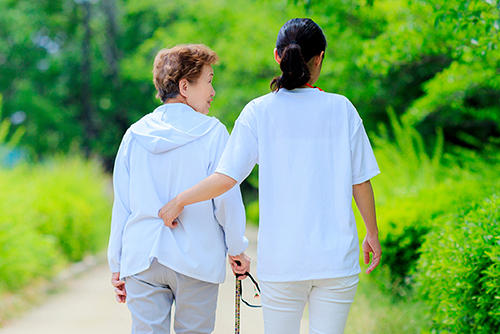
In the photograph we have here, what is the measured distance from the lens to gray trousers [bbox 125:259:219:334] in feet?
8.16

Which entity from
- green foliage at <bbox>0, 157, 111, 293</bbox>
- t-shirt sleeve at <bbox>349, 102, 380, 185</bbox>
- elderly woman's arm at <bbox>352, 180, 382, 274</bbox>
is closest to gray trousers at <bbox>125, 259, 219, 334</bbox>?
elderly woman's arm at <bbox>352, 180, 382, 274</bbox>

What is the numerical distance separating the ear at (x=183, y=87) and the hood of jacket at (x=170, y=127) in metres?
0.06

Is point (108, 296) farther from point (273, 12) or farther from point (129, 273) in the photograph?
point (273, 12)

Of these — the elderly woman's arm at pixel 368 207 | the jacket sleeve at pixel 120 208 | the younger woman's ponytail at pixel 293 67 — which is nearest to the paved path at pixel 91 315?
the jacket sleeve at pixel 120 208

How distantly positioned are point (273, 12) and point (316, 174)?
36.3 ft

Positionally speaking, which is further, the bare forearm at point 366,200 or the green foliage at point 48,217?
the green foliage at point 48,217

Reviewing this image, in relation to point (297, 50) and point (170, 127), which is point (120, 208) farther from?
point (297, 50)

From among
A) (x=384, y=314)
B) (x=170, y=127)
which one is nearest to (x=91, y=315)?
(x=384, y=314)

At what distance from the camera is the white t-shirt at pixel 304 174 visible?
213 centimetres

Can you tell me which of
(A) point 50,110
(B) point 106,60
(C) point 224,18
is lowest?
(A) point 50,110

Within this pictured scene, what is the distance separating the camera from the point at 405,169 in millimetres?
7551

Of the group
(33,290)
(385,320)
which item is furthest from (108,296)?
(385,320)

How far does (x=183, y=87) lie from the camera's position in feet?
8.78

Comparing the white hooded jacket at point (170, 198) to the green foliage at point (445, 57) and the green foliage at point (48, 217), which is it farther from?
the green foliage at point (48, 217)
